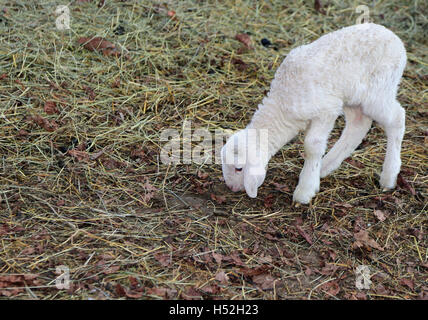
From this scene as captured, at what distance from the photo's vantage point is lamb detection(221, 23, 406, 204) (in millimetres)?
4414

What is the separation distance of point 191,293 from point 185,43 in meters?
3.73

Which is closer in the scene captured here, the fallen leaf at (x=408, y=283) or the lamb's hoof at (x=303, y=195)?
the fallen leaf at (x=408, y=283)

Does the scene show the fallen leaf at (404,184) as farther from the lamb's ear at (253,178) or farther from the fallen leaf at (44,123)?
the fallen leaf at (44,123)

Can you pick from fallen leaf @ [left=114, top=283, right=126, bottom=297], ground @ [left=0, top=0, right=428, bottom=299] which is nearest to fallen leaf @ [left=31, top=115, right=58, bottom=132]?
ground @ [left=0, top=0, right=428, bottom=299]

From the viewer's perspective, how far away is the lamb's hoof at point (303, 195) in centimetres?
475

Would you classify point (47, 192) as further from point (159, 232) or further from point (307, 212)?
point (307, 212)

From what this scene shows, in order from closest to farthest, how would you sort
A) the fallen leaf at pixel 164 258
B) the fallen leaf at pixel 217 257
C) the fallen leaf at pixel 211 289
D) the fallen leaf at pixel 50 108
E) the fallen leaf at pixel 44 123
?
the fallen leaf at pixel 211 289
the fallen leaf at pixel 164 258
the fallen leaf at pixel 217 257
the fallen leaf at pixel 44 123
the fallen leaf at pixel 50 108

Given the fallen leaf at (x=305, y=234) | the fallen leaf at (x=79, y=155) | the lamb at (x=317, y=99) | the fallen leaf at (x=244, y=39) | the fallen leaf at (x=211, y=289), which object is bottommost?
the fallen leaf at (x=305, y=234)

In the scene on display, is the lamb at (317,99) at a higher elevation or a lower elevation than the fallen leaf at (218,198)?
higher

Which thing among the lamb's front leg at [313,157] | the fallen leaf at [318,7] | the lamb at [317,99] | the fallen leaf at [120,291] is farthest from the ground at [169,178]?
the lamb at [317,99]

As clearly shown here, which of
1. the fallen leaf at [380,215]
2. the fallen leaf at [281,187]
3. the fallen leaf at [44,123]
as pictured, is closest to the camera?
the fallen leaf at [380,215]

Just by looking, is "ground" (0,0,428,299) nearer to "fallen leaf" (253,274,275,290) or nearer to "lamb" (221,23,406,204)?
"fallen leaf" (253,274,275,290)

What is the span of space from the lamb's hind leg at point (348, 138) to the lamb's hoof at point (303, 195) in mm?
425

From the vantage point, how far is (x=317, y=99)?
14.4 feet
